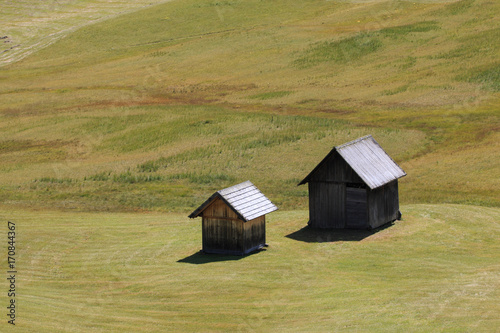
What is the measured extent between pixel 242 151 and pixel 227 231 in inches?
1150

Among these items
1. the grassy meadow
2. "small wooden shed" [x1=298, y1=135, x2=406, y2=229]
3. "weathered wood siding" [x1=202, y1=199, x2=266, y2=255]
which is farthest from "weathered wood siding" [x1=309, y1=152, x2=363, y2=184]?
"weathered wood siding" [x1=202, y1=199, x2=266, y2=255]

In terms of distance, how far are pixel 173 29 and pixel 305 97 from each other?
45.9 metres

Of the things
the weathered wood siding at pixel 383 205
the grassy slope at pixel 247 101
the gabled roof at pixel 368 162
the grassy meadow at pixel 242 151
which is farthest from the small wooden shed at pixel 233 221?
the grassy slope at pixel 247 101

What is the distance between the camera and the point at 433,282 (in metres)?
31.9

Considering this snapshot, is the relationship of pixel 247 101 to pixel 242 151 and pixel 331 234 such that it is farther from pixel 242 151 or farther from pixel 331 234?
pixel 331 234

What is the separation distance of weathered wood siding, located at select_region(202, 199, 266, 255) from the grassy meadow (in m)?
1.03

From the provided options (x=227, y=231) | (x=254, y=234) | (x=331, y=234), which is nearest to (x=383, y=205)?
(x=331, y=234)

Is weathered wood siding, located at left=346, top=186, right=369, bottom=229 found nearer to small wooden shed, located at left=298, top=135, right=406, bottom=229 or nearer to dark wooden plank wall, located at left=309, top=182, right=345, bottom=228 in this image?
small wooden shed, located at left=298, top=135, right=406, bottom=229

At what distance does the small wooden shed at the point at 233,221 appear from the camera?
122ft

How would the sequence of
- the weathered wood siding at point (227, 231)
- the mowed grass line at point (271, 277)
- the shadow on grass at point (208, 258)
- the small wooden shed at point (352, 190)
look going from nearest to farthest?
1. the mowed grass line at point (271, 277)
2. the shadow on grass at point (208, 258)
3. the weathered wood siding at point (227, 231)
4. the small wooden shed at point (352, 190)

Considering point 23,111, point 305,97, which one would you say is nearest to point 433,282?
point 305,97

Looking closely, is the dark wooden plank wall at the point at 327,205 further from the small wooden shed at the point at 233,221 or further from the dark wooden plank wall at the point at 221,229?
the dark wooden plank wall at the point at 221,229

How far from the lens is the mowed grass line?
28281mm

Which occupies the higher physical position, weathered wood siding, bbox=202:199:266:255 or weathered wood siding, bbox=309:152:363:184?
A: weathered wood siding, bbox=309:152:363:184
